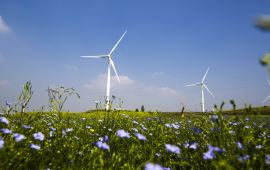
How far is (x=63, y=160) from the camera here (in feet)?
12.8

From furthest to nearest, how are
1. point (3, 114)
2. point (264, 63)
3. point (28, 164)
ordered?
point (3, 114)
point (28, 164)
point (264, 63)

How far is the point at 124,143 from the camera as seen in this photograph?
18.6 ft

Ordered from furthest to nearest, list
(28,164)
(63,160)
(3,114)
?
(3,114) < (63,160) < (28,164)

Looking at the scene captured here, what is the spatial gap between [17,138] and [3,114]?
2.34 metres

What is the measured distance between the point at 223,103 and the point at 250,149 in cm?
55

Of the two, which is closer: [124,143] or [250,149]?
[250,149]

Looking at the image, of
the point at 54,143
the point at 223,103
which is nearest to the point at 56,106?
the point at 54,143

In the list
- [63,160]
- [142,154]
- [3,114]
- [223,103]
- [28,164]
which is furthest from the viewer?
[3,114]

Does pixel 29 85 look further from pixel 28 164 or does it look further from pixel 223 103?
pixel 223 103

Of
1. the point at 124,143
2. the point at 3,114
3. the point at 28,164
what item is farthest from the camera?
the point at 124,143

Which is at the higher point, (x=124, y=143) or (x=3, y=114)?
(x=3, y=114)

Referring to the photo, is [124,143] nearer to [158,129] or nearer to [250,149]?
[158,129]

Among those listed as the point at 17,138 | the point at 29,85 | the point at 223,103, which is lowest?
the point at 17,138

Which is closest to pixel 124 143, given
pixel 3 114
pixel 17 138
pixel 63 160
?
pixel 63 160
